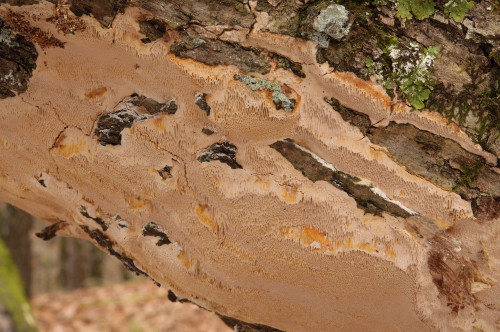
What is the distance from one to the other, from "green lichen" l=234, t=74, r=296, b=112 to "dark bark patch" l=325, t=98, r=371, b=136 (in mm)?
96

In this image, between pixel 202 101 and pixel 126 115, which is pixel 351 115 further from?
pixel 126 115

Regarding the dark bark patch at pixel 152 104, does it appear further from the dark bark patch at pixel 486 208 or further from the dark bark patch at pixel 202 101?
the dark bark patch at pixel 486 208

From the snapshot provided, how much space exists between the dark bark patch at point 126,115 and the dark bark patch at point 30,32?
202 millimetres

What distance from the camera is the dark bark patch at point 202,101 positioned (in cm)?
112

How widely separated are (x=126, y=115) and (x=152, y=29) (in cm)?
23

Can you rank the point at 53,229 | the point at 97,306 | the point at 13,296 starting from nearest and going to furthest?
the point at 53,229 < the point at 13,296 < the point at 97,306

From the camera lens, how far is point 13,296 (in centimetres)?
326

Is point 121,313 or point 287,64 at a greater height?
point 287,64

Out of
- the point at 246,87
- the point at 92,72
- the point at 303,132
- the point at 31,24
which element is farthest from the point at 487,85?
the point at 31,24

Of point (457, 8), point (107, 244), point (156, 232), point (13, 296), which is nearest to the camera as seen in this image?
point (457, 8)

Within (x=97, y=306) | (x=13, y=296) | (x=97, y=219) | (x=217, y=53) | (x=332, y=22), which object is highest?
(x=332, y=22)

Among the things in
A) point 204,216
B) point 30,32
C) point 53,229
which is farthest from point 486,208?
point 53,229

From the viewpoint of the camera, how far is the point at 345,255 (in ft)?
3.93

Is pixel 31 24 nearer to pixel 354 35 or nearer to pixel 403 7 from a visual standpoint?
pixel 354 35
